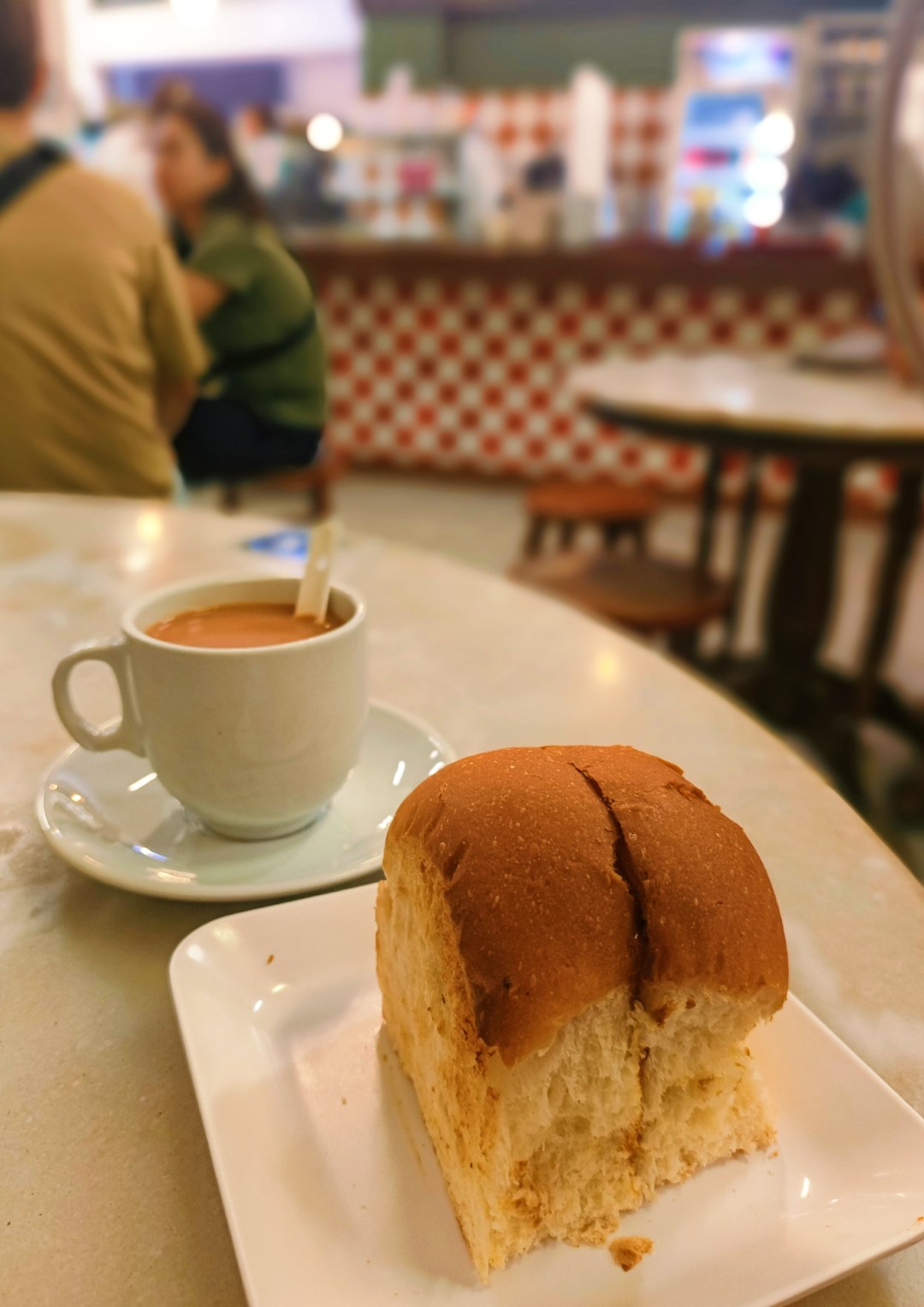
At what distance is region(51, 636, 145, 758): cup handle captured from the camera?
58 cm

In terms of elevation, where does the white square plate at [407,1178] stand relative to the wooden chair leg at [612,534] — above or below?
above

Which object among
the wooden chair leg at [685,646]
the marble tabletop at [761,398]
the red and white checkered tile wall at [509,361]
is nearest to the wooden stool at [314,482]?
the red and white checkered tile wall at [509,361]

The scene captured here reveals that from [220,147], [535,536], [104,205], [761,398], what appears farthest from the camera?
[535,536]

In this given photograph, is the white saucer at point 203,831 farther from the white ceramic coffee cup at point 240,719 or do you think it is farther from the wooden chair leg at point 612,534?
the wooden chair leg at point 612,534

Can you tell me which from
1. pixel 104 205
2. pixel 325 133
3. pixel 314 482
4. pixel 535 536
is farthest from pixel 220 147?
pixel 325 133

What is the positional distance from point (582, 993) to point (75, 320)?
1489 mm

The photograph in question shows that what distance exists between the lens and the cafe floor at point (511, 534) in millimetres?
3203

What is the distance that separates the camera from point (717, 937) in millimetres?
391

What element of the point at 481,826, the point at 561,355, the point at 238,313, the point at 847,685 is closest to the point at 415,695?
the point at 481,826

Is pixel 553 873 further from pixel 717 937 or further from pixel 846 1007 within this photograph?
pixel 846 1007

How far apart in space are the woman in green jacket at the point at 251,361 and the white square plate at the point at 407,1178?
1.20m

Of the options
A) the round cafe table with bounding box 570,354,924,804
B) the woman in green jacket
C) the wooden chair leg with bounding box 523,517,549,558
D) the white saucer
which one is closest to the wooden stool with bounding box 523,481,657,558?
the wooden chair leg with bounding box 523,517,549,558

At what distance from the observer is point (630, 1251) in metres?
0.37

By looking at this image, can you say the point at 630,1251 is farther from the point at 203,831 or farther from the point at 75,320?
the point at 75,320
